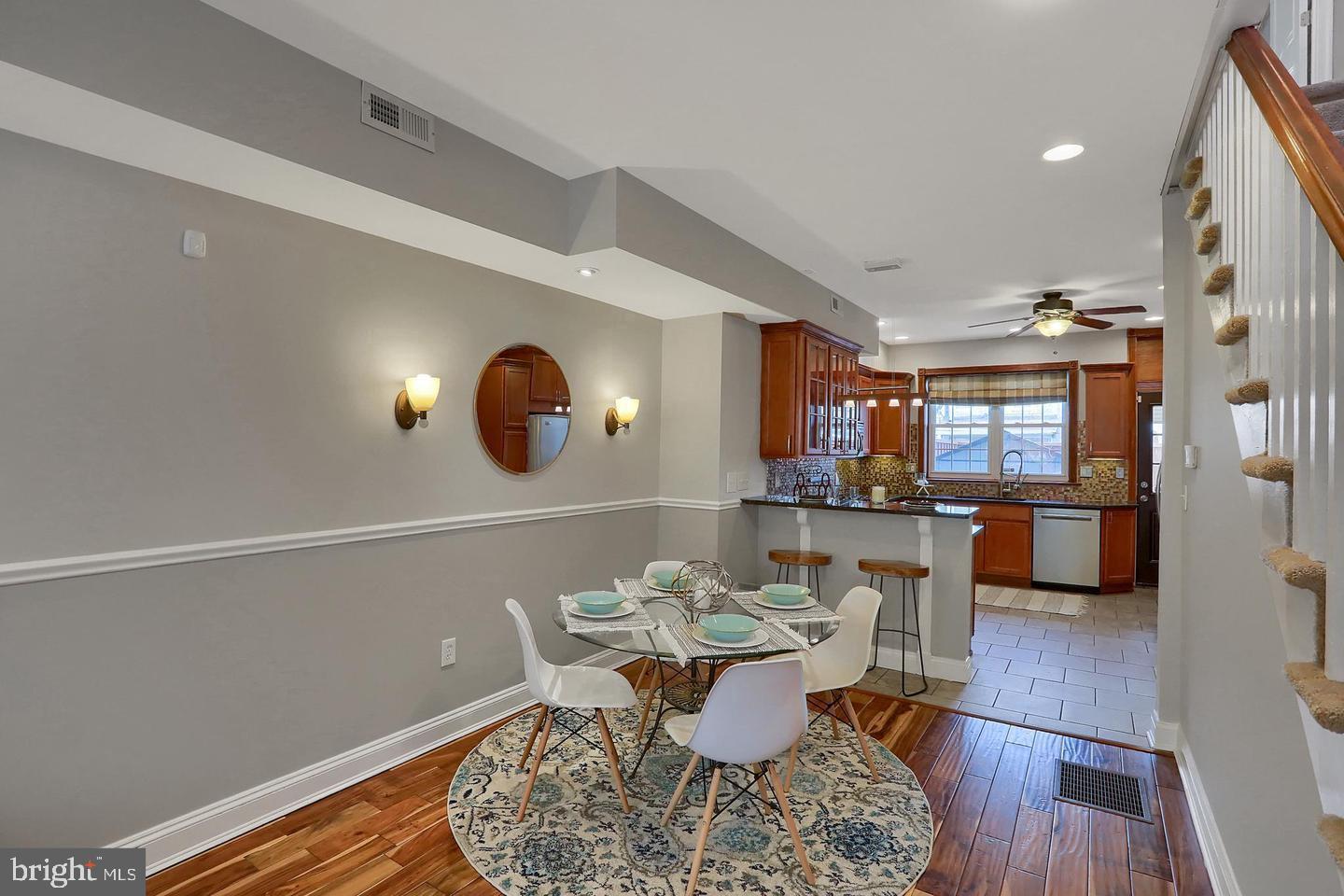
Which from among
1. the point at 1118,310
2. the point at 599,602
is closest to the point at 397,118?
the point at 599,602

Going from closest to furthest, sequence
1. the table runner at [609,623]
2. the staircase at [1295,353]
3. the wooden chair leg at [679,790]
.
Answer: the staircase at [1295,353] < the wooden chair leg at [679,790] < the table runner at [609,623]

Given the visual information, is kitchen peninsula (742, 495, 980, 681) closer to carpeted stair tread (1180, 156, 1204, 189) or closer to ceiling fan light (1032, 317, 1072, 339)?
ceiling fan light (1032, 317, 1072, 339)

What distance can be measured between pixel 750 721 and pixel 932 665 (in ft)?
8.49

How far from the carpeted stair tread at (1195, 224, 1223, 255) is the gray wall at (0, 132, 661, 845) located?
3.00 m

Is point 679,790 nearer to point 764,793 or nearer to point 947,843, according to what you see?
point 764,793

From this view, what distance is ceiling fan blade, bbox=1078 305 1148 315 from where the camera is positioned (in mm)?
5695

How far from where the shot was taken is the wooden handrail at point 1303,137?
106 cm

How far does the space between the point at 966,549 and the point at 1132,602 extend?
3.44 meters

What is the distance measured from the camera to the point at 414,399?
10.0ft

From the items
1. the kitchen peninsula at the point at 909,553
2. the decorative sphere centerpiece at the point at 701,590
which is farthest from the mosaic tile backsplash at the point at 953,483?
the decorative sphere centerpiece at the point at 701,590

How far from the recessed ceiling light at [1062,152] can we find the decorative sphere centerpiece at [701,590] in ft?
7.41

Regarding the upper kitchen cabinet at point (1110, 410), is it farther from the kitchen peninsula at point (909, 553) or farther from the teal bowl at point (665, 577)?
the teal bowl at point (665, 577)

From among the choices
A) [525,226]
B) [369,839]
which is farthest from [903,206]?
[369,839]

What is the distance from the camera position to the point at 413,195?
253cm
